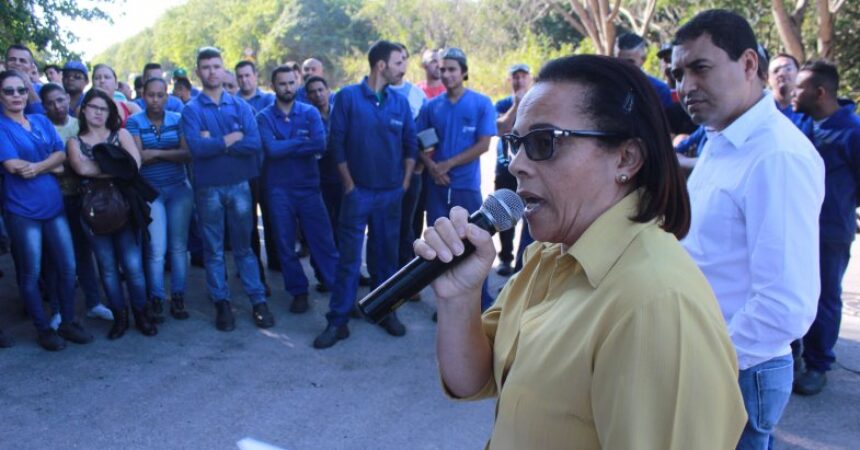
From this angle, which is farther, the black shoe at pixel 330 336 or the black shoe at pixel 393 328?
the black shoe at pixel 393 328

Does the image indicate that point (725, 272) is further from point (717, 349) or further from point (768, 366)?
point (717, 349)

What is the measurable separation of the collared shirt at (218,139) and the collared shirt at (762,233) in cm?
403

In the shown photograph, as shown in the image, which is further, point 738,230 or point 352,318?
point 352,318

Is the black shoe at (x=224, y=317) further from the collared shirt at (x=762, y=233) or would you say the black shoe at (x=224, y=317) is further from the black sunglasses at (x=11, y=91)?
the collared shirt at (x=762, y=233)

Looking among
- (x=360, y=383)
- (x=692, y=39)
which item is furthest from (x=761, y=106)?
(x=360, y=383)

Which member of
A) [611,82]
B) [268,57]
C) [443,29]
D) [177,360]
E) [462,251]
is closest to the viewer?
[611,82]

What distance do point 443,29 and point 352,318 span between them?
101 ft

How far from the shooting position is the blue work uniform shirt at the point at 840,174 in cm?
420

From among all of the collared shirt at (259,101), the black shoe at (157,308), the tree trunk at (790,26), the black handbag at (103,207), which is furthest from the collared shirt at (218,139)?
the tree trunk at (790,26)

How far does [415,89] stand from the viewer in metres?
7.39

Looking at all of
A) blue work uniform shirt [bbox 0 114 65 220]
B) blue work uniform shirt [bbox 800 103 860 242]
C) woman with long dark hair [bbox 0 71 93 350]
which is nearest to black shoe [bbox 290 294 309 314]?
woman with long dark hair [bbox 0 71 93 350]

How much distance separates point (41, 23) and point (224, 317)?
7899 millimetres

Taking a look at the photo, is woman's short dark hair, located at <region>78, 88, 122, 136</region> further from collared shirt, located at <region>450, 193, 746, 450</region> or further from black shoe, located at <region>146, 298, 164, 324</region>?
collared shirt, located at <region>450, 193, 746, 450</region>

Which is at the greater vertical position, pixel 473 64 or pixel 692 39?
pixel 692 39
